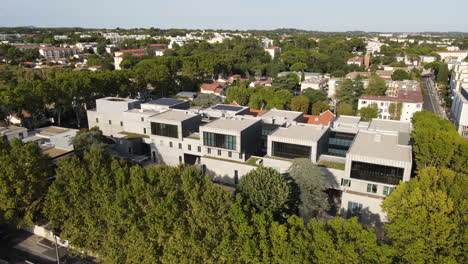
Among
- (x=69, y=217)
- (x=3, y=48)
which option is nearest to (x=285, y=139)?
(x=69, y=217)

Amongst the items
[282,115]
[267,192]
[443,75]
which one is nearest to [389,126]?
[282,115]

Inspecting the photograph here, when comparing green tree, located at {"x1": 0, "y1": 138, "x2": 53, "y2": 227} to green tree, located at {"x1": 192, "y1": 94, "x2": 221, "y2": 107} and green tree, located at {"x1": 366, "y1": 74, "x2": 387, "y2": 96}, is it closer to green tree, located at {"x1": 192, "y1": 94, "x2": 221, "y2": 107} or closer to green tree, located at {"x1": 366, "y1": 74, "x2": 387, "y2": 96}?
green tree, located at {"x1": 192, "y1": 94, "x2": 221, "y2": 107}

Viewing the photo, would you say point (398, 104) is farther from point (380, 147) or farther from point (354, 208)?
point (354, 208)

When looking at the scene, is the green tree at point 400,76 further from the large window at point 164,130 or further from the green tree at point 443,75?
the large window at point 164,130

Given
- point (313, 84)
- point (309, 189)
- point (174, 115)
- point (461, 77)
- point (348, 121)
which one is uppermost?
point (461, 77)

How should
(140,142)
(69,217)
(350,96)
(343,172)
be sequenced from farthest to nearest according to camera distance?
(350,96), (140,142), (343,172), (69,217)

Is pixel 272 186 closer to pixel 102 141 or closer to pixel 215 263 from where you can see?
pixel 215 263
